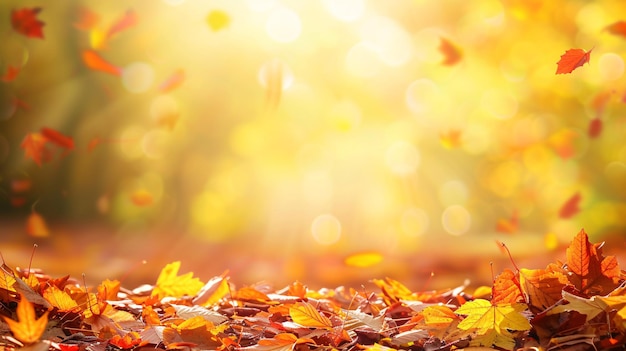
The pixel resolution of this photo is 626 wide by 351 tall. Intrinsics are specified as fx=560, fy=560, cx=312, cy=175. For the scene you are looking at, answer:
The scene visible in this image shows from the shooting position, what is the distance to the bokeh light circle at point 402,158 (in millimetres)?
3881

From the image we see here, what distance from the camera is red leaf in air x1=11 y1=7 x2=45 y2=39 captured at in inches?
142

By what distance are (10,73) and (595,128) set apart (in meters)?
3.96

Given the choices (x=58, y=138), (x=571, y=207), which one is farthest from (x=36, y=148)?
(x=571, y=207)

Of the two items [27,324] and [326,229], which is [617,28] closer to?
[326,229]

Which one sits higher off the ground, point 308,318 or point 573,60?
point 573,60

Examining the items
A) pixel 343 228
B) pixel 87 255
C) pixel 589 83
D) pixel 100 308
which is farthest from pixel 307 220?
pixel 100 308

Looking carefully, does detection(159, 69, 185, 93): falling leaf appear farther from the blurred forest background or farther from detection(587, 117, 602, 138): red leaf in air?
detection(587, 117, 602, 138): red leaf in air

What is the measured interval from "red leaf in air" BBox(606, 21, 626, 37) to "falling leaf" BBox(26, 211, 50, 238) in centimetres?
380

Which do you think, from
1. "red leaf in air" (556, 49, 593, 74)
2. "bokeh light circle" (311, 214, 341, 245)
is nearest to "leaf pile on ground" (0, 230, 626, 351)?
"red leaf in air" (556, 49, 593, 74)

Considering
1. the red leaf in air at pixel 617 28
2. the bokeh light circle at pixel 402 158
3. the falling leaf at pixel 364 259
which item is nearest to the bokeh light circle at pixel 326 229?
the falling leaf at pixel 364 259

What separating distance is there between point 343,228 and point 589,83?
201 centimetres

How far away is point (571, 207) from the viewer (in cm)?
391

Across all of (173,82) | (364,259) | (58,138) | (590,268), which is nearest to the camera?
(590,268)

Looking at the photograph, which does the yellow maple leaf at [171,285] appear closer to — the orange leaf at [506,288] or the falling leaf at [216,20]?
the orange leaf at [506,288]
